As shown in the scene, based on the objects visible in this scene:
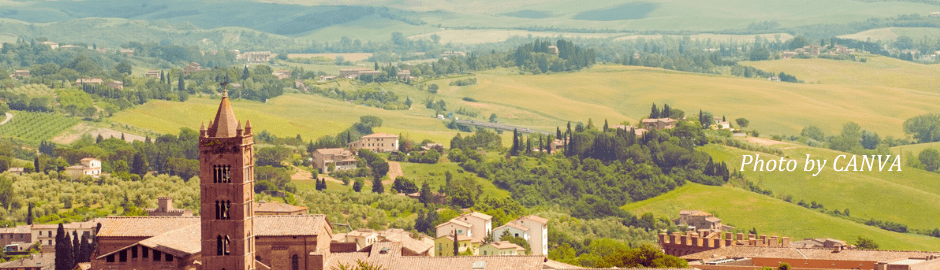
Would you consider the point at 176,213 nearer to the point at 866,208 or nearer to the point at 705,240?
the point at 705,240

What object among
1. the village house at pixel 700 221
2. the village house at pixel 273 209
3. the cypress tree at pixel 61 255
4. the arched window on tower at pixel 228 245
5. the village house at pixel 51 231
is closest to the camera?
the arched window on tower at pixel 228 245

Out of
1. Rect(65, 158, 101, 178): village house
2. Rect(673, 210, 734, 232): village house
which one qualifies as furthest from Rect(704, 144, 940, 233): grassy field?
Rect(65, 158, 101, 178): village house

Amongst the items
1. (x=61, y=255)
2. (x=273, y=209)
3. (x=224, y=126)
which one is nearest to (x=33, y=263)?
(x=61, y=255)

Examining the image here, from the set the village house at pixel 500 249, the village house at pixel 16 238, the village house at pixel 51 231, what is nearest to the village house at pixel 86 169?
the village house at pixel 16 238

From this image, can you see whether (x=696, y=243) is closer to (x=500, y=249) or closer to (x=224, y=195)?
(x=500, y=249)

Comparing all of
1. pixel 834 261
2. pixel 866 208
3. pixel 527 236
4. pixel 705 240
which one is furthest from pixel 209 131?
pixel 866 208

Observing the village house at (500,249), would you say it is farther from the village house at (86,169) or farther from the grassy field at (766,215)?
the village house at (86,169)

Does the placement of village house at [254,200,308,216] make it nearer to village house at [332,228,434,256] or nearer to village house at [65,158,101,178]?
village house at [332,228,434,256]
